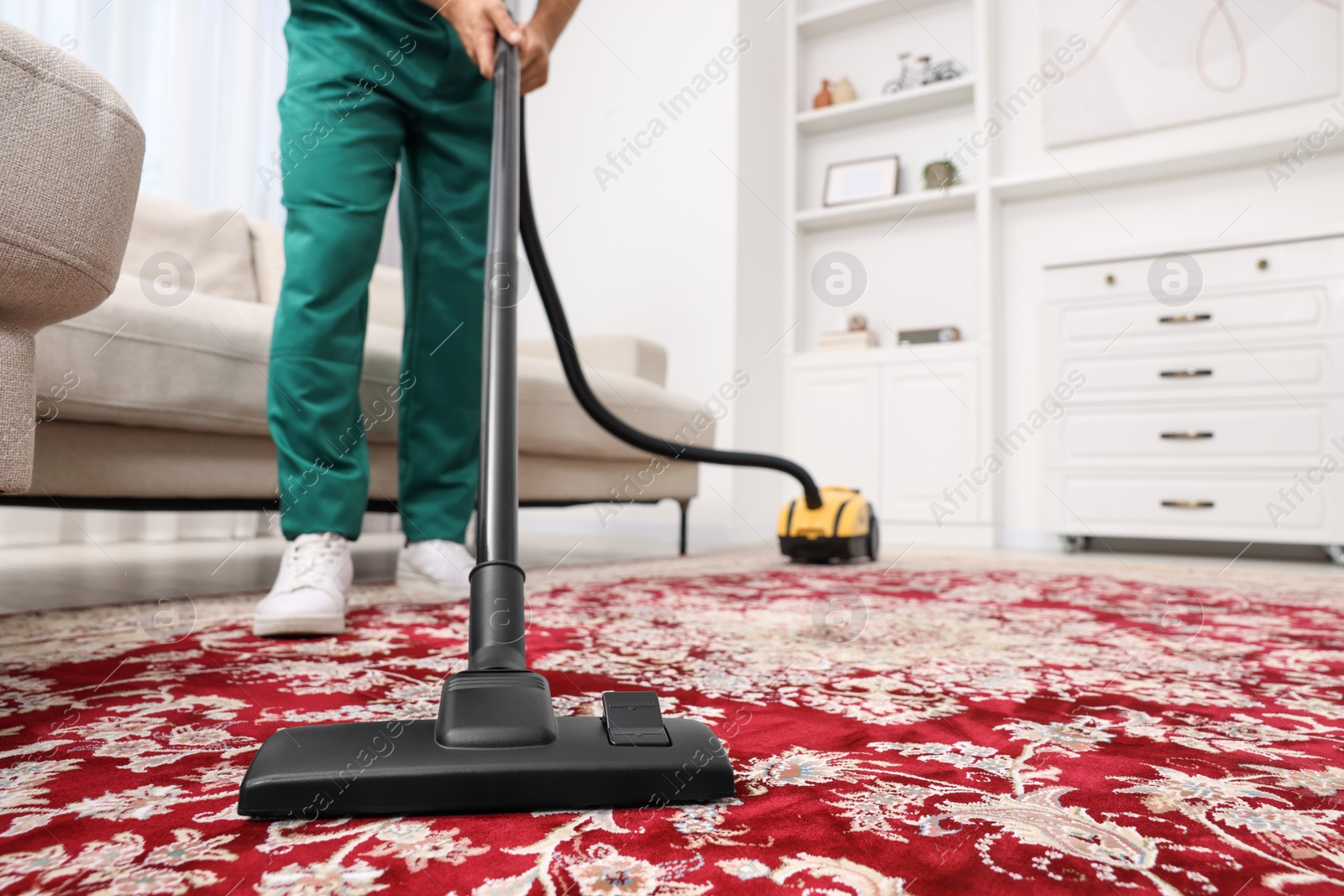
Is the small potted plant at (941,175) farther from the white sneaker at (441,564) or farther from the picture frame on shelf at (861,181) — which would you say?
the white sneaker at (441,564)

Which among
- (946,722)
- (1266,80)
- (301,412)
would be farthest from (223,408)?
(1266,80)

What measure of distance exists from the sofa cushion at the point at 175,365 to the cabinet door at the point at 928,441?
2138 millimetres

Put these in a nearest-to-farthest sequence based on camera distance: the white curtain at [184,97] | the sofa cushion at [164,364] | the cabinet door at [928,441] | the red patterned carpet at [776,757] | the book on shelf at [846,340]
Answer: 1. the red patterned carpet at [776,757]
2. the sofa cushion at [164,364]
3. the white curtain at [184,97]
4. the cabinet door at [928,441]
5. the book on shelf at [846,340]

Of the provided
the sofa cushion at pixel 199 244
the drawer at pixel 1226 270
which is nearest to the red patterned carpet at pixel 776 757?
the sofa cushion at pixel 199 244

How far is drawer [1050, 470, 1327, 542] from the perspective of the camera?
7.80ft

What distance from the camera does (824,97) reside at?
12.1ft

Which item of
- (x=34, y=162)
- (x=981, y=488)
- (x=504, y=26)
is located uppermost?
(x=504, y=26)

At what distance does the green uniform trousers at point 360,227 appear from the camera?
1.04 m

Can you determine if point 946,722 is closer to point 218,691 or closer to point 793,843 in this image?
point 793,843

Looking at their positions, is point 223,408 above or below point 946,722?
above

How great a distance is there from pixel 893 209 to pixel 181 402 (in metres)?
2.97

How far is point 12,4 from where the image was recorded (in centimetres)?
206

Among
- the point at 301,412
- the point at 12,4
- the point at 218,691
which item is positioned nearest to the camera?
the point at 218,691

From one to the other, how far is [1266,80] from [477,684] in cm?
358
